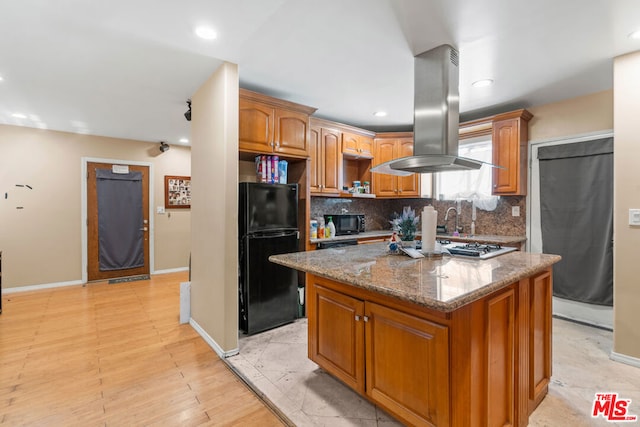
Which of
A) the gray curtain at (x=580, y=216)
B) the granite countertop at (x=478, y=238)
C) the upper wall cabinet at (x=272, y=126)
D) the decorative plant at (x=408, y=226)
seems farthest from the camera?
the granite countertop at (x=478, y=238)

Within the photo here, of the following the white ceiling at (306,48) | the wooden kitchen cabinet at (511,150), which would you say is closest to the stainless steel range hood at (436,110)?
the white ceiling at (306,48)

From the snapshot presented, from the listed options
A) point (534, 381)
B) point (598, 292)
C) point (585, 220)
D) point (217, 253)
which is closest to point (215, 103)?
point (217, 253)

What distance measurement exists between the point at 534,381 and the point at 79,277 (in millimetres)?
6169

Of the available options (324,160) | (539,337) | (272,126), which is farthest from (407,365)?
Result: (324,160)

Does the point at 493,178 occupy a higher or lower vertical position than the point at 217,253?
higher

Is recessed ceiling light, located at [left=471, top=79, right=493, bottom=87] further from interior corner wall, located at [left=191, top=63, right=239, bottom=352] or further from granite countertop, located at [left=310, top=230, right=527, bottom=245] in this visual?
interior corner wall, located at [left=191, top=63, right=239, bottom=352]

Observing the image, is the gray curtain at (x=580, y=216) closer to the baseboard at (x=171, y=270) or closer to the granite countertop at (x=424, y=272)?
the granite countertop at (x=424, y=272)

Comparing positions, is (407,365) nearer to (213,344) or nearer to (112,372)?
(213,344)

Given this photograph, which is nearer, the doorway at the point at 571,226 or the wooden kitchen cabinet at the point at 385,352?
the wooden kitchen cabinet at the point at 385,352

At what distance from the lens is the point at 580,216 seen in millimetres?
3320

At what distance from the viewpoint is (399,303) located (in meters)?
1.56

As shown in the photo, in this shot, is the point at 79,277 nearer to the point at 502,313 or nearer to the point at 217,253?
the point at 217,253

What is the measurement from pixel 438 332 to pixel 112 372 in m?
2.53

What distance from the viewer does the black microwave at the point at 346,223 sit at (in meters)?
4.13
